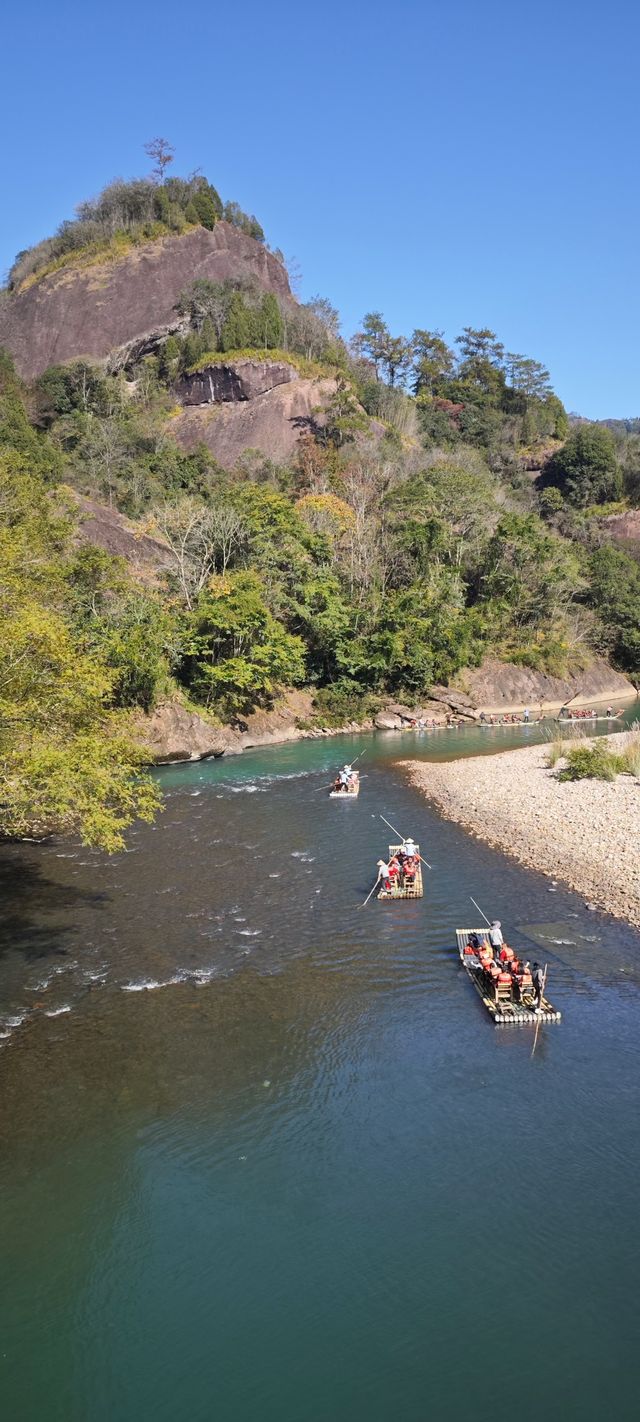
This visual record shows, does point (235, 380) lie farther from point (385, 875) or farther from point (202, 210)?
point (385, 875)

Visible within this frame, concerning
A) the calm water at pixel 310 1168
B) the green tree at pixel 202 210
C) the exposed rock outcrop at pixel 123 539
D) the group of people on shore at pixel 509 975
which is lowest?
the calm water at pixel 310 1168

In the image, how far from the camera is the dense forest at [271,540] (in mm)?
19500

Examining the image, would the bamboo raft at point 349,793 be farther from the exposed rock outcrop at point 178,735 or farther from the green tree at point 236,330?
the green tree at point 236,330

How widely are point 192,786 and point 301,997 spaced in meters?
22.0

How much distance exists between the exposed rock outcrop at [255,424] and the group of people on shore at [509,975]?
248ft

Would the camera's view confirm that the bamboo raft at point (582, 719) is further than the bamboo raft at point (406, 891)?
Yes

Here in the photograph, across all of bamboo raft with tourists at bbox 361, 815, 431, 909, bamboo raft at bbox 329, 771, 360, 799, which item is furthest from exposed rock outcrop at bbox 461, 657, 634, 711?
bamboo raft with tourists at bbox 361, 815, 431, 909

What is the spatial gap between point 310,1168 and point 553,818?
19670 mm

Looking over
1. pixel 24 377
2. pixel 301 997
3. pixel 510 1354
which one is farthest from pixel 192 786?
pixel 24 377

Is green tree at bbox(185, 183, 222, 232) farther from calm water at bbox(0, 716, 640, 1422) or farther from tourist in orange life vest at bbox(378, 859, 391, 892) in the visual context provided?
calm water at bbox(0, 716, 640, 1422)

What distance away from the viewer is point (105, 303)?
3738 inches

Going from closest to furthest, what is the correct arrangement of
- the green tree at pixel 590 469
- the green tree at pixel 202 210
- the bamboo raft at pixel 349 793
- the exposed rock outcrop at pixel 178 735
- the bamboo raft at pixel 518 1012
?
the bamboo raft at pixel 518 1012
the bamboo raft at pixel 349 793
the exposed rock outcrop at pixel 178 735
the green tree at pixel 590 469
the green tree at pixel 202 210

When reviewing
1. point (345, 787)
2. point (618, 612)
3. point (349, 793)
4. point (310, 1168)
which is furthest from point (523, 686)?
point (310, 1168)

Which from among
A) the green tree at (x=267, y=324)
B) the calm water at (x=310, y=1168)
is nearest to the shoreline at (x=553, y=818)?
the calm water at (x=310, y=1168)
